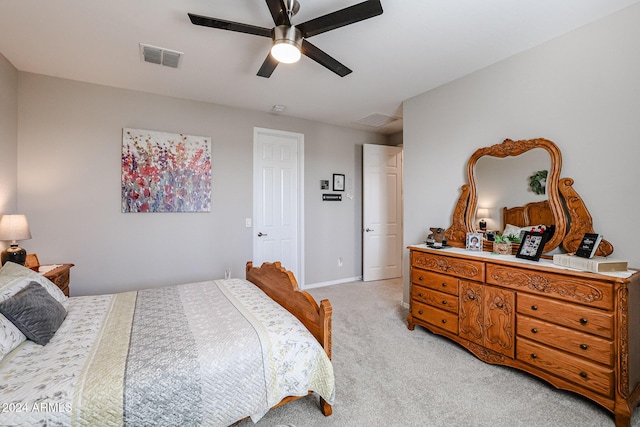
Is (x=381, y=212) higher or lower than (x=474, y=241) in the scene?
higher

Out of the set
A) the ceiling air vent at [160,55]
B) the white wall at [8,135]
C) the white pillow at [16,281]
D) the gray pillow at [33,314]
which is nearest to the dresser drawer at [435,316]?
the gray pillow at [33,314]

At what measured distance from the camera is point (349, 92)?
3.29 m

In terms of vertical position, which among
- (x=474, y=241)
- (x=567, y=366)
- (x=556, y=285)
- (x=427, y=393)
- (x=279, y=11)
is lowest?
(x=427, y=393)

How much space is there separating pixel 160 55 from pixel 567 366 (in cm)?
391

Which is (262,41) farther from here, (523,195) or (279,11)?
(523,195)

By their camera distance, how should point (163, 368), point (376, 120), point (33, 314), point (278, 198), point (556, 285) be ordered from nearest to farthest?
point (163, 368) < point (33, 314) < point (556, 285) < point (278, 198) < point (376, 120)

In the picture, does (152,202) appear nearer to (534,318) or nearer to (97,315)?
(97,315)

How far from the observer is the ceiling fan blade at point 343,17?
5.01 feet

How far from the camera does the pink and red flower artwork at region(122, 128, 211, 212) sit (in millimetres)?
3209

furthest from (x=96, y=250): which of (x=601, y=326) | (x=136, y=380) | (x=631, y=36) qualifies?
(x=631, y=36)

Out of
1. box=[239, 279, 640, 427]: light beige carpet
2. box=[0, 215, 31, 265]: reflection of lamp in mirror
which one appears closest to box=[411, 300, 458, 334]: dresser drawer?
box=[239, 279, 640, 427]: light beige carpet

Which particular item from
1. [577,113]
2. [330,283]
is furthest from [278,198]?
[577,113]

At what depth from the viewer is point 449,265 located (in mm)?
2568

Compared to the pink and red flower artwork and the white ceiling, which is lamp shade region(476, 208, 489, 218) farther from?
the pink and red flower artwork
